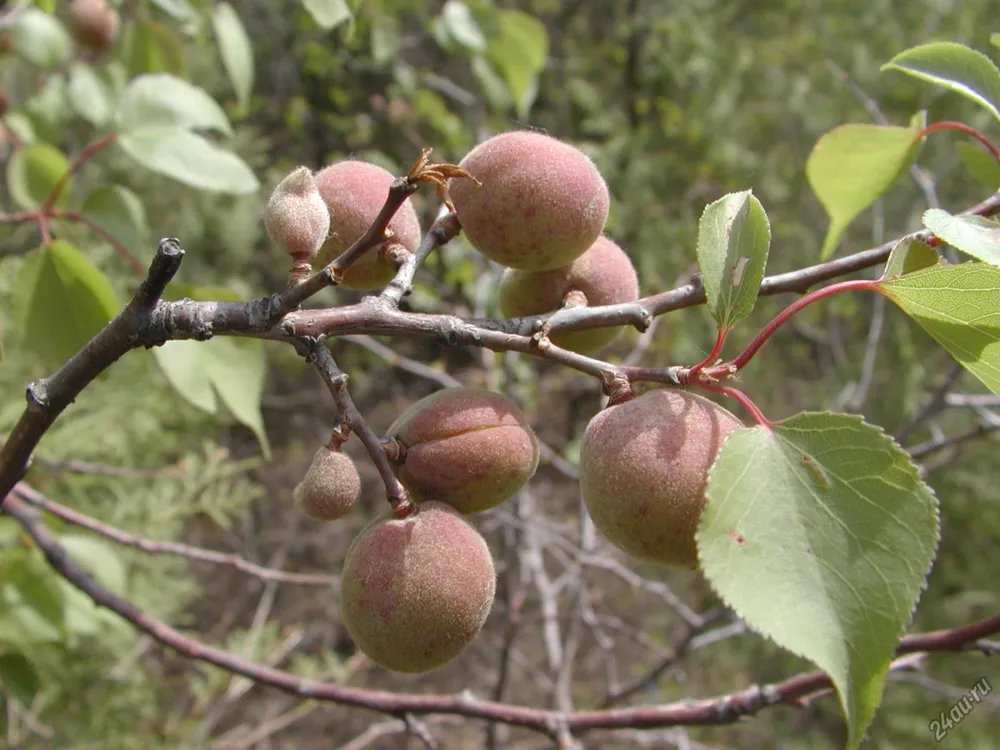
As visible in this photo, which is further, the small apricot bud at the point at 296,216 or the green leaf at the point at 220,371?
the green leaf at the point at 220,371

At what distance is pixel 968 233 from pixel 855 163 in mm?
406

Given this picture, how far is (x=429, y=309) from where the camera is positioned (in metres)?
2.88

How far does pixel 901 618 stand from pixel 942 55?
71 cm

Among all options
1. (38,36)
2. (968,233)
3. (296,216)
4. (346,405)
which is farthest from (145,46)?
(968,233)

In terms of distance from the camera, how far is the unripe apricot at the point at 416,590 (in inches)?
25.7

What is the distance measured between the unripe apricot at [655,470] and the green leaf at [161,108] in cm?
107

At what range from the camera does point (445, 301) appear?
3.25m

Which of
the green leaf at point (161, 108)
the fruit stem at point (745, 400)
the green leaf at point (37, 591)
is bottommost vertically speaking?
the green leaf at point (37, 591)

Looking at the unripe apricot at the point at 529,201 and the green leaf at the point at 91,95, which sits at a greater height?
the unripe apricot at the point at 529,201

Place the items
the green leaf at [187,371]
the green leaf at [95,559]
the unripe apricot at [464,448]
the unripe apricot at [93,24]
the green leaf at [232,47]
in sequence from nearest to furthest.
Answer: the unripe apricot at [464,448]
the green leaf at [187,371]
the green leaf at [95,559]
the green leaf at [232,47]
the unripe apricot at [93,24]

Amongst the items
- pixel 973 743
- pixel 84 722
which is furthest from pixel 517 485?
pixel 973 743

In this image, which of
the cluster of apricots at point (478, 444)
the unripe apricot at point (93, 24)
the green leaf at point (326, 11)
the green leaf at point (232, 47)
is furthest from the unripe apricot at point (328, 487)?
the unripe apricot at point (93, 24)

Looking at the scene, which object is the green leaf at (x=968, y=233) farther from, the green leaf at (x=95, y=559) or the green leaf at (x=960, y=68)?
the green leaf at (x=95, y=559)

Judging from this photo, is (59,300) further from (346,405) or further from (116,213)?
(346,405)
